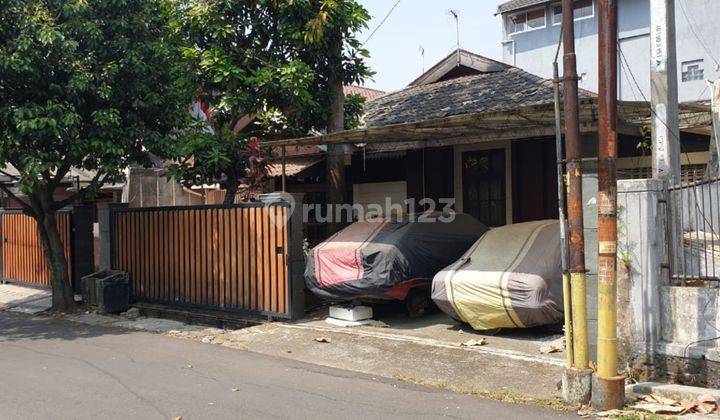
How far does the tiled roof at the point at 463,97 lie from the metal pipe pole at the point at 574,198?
4.99m

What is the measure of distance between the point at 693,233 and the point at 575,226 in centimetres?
198

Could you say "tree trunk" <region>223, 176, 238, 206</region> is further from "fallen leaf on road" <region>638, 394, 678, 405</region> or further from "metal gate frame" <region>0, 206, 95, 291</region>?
"fallen leaf on road" <region>638, 394, 678, 405</region>

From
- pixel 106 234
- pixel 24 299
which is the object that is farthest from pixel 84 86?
pixel 24 299

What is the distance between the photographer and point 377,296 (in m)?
9.63

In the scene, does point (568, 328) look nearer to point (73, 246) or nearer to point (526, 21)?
point (73, 246)

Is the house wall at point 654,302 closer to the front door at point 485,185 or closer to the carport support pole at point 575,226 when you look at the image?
the carport support pole at point 575,226

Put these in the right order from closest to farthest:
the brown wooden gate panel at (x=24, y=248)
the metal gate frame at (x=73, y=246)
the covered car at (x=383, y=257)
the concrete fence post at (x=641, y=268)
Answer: the concrete fence post at (x=641, y=268)
the covered car at (x=383, y=257)
the metal gate frame at (x=73, y=246)
the brown wooden gate panel at (x=24, y=248)

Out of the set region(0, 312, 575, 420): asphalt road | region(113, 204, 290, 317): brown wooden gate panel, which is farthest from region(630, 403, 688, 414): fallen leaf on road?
region(113, 204, 290, 317): brown wooden gate panel

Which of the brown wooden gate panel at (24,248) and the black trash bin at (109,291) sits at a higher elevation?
the brown wooden gate panel at (24,248)

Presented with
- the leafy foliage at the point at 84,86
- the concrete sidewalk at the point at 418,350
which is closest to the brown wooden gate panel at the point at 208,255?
the concrete sidewalk at the point at 418,350

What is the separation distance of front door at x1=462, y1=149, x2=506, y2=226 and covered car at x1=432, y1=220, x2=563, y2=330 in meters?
3.96

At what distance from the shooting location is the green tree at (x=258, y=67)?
1171 centimetres

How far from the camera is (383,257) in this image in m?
9.59

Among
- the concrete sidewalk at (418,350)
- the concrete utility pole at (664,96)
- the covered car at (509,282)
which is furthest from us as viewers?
the covered car at (509,282)
